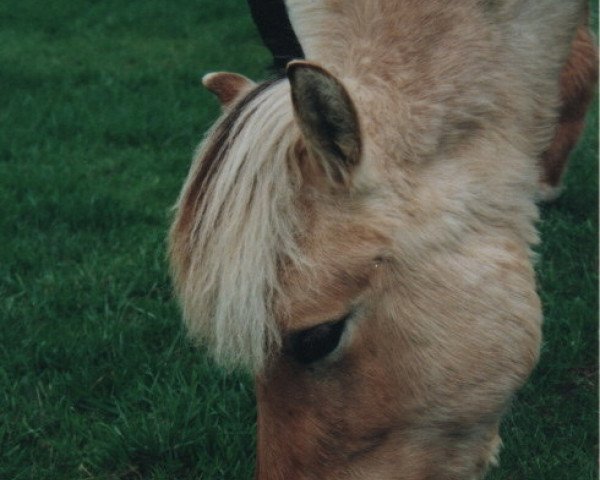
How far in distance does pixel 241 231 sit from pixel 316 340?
27 centimetres

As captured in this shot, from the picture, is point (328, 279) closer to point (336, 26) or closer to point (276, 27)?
point (336, 26)

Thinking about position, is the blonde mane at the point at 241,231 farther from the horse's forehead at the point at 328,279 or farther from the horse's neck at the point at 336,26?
the horse's neck at the point at 336,26

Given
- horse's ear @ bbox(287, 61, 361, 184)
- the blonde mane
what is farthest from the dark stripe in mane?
horse's ear @ bbox(287, 61, 361, 184)

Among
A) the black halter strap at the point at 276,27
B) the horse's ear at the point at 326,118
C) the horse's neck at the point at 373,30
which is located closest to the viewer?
the horse's ear at the point at 326,118

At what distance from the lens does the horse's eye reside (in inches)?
72.0

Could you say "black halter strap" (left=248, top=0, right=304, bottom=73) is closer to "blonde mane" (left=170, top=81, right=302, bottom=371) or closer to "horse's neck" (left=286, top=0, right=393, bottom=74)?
"horse's neck" (left=286, top=0, right=393, bottom=74)

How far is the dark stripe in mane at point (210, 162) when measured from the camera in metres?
1.89

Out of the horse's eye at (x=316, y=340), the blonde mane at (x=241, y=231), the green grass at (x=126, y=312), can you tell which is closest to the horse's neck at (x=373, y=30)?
A: the blonde mane at (x=241, y=231)

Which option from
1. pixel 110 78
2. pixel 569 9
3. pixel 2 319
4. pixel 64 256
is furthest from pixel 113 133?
pixel 569 9

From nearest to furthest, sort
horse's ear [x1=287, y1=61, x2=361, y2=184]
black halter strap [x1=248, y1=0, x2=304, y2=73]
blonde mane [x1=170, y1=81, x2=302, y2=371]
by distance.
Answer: horse's ear [x1=287, y1=61, x2=361, y2=184] < blonde mane [x1=170, y1=81, x2=302, y2=371] < black halter strap [x1=248, y1=0, x2=304, y2=73]

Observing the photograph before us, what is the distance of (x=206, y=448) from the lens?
8.84 feet

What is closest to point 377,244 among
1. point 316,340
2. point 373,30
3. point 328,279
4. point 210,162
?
point 328,279

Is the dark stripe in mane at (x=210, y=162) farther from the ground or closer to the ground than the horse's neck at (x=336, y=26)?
closer to the ground

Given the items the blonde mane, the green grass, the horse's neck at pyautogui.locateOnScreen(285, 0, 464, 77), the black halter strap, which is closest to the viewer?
the blonde mane
